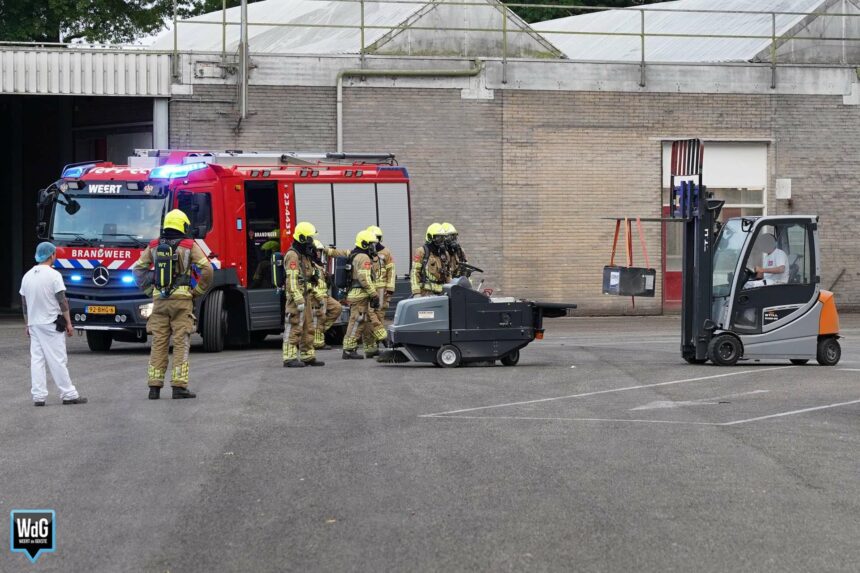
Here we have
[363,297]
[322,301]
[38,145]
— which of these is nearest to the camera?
[322,301]

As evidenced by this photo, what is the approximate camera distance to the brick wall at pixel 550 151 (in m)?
28.4

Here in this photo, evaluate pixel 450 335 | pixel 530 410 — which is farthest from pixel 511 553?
pixel 450 335

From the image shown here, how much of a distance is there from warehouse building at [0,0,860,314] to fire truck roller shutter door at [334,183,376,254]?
6.50m

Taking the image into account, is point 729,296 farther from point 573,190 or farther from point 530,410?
point 573,190

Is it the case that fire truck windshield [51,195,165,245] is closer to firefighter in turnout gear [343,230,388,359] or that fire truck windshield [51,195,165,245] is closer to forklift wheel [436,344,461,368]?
firefighter in turnout gear [343,230,388,359]

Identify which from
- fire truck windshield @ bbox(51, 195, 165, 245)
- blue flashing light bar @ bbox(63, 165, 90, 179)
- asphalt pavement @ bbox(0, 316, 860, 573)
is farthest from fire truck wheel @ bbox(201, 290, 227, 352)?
asphalt pavement @ bbox(0, 316, 860, 573)

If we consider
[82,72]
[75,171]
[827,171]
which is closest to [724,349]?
[75,171]

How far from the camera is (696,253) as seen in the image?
17484 mm

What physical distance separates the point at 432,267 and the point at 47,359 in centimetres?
674

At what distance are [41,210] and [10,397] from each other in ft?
20.5

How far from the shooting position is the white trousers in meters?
13.6

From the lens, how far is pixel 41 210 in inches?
797

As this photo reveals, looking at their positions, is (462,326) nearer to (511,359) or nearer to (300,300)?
(511,359)

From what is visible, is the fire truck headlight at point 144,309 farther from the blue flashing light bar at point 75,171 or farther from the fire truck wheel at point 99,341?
the blue flashing light bar at point 75,171
